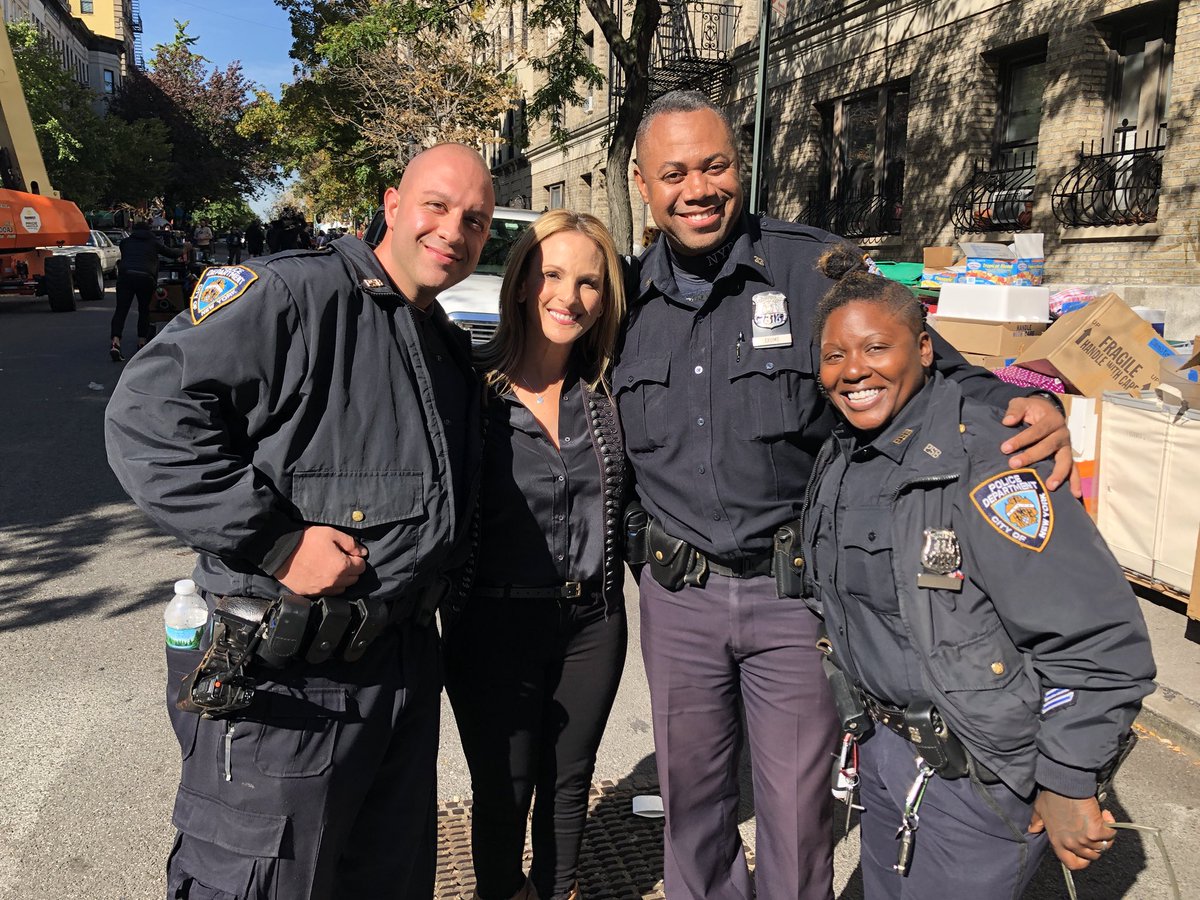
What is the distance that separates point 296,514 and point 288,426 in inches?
7.0

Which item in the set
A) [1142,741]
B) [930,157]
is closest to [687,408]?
[1142,741]

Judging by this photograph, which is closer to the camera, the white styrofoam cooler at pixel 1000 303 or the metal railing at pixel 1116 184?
the white styrofoam cooler at pixel 1000 303

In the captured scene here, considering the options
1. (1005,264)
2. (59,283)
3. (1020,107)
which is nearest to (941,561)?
(1005,264)

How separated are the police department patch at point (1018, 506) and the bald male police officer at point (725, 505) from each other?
1.74ft

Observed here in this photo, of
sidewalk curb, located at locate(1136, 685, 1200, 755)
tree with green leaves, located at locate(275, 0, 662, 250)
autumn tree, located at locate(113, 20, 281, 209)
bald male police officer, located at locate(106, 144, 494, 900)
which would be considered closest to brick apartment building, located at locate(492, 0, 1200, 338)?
tree with green leaves, located at locate(275, 0, 662, 250)

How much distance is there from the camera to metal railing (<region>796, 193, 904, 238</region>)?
13.4 metres

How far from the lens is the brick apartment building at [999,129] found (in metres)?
9.02

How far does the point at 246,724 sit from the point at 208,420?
61 centimetres

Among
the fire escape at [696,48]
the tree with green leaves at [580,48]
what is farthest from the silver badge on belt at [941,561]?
the fire escape at [696,48]

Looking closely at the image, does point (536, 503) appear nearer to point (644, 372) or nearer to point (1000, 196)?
point (644, 372)

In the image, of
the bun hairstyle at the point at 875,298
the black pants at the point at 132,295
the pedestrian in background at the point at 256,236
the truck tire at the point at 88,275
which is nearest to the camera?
the bun hairstyle at the point at 875,298

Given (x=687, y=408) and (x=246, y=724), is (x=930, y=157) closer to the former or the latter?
(x=687, y=408)

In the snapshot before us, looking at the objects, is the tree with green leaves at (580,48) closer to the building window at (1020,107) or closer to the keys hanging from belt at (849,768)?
the building window at (1020,107)

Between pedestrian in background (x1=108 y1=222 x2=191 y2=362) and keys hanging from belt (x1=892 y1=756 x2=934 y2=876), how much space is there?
477 inches
